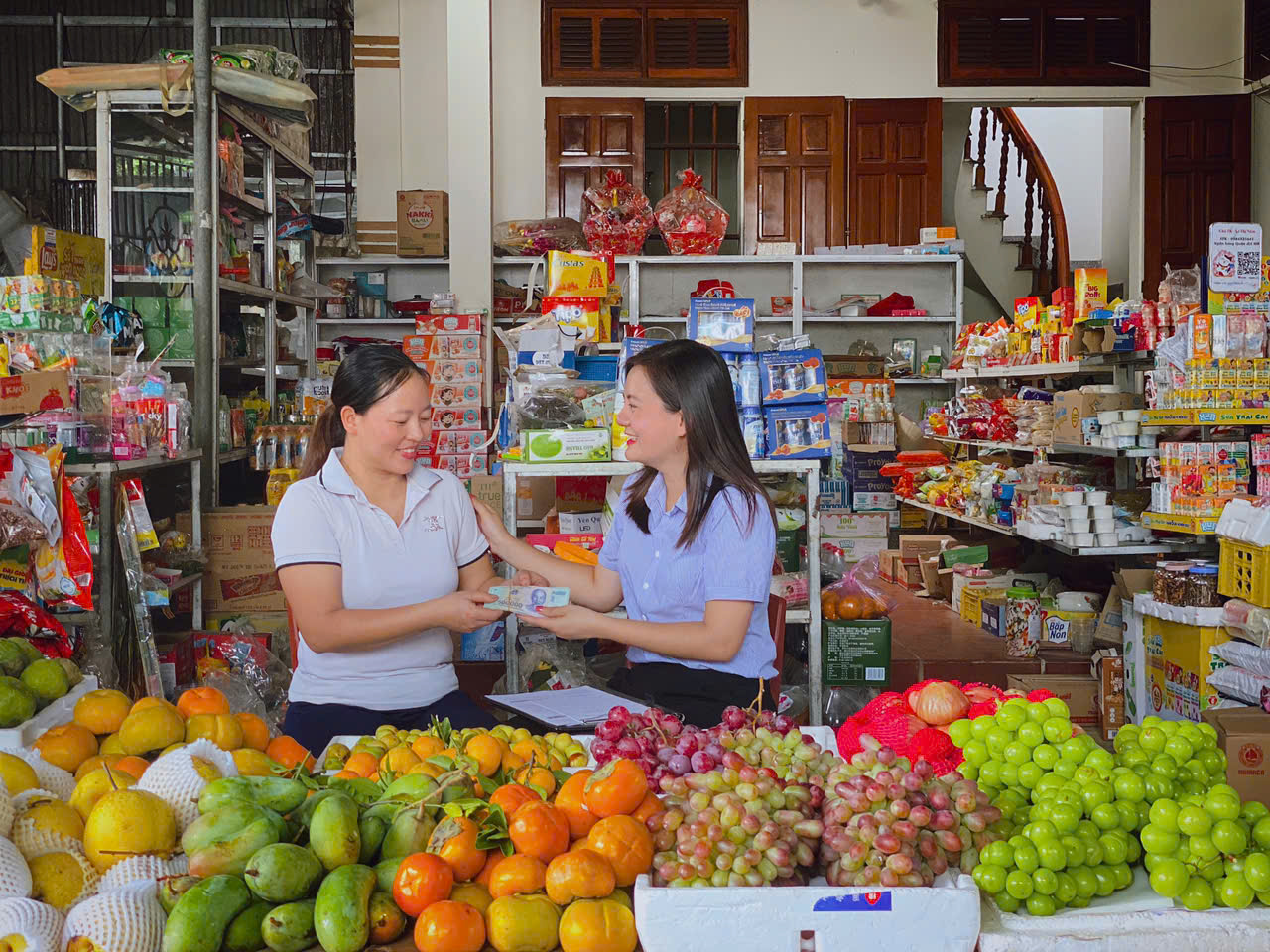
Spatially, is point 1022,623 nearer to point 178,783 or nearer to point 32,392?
point 32,392

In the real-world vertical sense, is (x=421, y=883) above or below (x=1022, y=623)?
above

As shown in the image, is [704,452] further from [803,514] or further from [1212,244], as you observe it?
[1212,244]

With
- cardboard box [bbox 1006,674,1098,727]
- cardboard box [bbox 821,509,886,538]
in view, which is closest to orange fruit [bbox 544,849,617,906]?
cardboard box [bbox 1006,674,1098,727]

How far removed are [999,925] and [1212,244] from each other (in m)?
3.63

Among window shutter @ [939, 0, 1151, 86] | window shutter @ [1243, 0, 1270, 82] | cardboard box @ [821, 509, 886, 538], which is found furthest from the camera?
window shutter @ [939, 0, 1151, 86]

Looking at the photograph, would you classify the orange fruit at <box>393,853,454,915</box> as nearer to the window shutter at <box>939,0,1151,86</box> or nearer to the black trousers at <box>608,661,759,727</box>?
the black trousers at <box>608,661,759,727</box>

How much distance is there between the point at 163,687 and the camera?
13.8 feet

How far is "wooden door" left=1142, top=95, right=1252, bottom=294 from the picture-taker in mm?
8914

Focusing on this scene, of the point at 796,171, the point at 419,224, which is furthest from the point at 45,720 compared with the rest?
the point at 796,171

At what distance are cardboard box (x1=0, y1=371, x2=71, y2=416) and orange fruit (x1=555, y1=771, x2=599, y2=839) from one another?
1836 millimetres

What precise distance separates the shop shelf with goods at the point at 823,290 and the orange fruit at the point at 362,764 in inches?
241

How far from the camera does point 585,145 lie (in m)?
8.95

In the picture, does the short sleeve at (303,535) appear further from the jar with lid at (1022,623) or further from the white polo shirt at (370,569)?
the jar with lid at (1022,623)

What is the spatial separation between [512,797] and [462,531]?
146 centimetres
